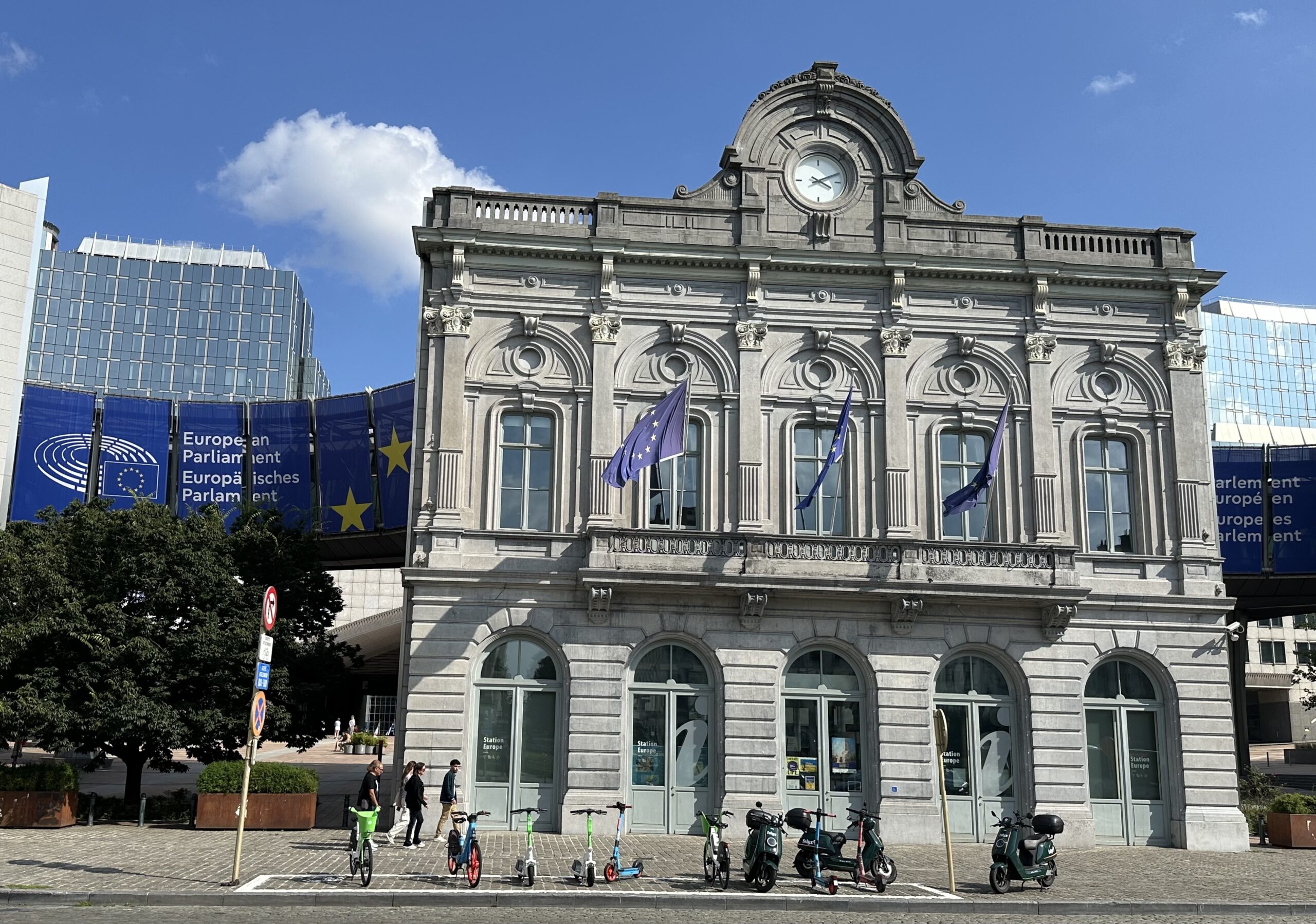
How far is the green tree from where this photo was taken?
24641 millimetres

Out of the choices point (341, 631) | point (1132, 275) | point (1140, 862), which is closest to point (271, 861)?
point (1140, 862)

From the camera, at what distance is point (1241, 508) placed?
135 ft

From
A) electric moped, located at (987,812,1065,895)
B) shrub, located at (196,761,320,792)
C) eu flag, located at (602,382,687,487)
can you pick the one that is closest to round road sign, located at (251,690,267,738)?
shrub, located at (196,761,320,792)

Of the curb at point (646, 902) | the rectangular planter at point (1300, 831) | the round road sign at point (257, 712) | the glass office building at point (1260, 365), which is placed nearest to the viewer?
the curb at point (646, 902)

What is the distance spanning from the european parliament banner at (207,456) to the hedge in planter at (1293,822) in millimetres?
34036

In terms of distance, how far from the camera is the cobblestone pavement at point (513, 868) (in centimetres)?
1759

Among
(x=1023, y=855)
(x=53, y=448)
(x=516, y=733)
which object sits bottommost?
(x=1023, y=855)

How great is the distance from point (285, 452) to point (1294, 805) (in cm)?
3337

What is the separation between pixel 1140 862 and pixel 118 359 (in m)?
138

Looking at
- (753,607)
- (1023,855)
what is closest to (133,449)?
(753,607)

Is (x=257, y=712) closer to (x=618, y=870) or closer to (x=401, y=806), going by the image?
(x=618, y=870)

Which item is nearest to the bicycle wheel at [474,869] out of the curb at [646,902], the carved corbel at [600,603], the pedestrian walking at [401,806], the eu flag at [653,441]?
the curb at [646,902]

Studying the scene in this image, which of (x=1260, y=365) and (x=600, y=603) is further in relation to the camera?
(x=1260, y=365)

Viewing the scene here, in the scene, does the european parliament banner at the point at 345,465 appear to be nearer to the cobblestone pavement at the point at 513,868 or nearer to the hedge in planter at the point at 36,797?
the cobblestone pavement at the point at 513,868
